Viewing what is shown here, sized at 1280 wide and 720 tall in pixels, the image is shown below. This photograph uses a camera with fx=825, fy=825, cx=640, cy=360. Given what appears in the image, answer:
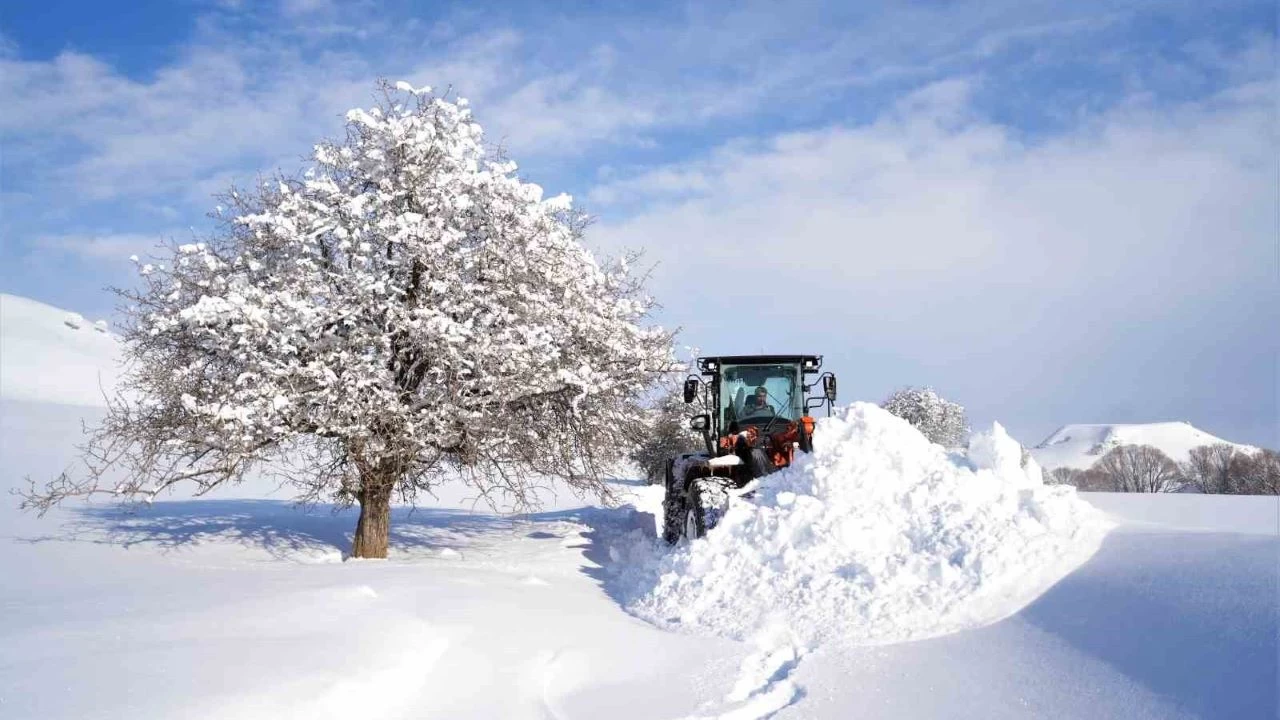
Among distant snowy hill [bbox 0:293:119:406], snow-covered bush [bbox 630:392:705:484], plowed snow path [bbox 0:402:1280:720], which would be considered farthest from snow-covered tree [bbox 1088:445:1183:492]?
distant snowy hill [bbox 0:293:119:406]

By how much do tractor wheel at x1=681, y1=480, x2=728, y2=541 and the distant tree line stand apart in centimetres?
1536

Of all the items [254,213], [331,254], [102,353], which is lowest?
[331,254]

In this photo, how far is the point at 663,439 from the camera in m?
25.2

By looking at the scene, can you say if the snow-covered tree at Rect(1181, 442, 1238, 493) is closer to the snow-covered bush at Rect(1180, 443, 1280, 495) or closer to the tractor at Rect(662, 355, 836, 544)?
the snow-covered bush at Rect(1180, 443, 1280, 495)

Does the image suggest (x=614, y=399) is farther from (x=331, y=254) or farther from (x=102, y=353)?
(x=102, y=353)

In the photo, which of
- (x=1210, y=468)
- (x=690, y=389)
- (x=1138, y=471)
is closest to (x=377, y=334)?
(x=690, y=389)

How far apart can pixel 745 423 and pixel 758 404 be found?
15.7 inches

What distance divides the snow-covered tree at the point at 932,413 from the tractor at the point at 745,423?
2612 centimetres

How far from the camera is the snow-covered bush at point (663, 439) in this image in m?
13.1

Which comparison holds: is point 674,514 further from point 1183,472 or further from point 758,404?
point 1183,472

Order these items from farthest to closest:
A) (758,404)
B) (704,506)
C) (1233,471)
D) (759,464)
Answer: (1233,471)
(758,404)
(759,464)
(704,506)

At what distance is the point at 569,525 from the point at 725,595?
8554 millimetres

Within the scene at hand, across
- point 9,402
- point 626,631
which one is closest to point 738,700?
point 626,631

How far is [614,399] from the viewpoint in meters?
12.0
